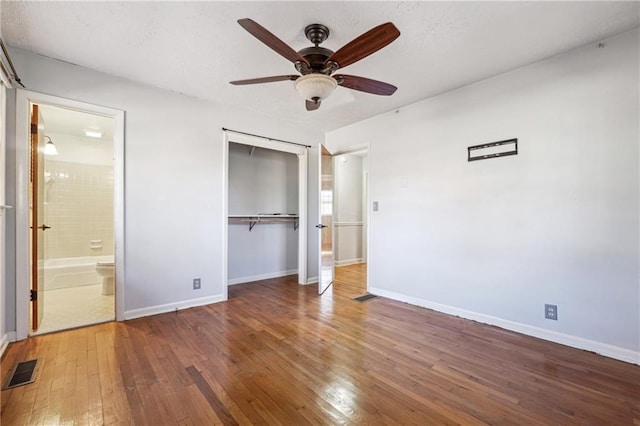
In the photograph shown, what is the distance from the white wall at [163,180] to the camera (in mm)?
2760

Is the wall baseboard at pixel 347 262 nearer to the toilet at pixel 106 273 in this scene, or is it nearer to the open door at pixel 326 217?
the open door at pixel 326 217

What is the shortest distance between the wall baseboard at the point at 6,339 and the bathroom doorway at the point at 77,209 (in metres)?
1.01

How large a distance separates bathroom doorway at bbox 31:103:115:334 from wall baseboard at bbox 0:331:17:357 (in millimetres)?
1008

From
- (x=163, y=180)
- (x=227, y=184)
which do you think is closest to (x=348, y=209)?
(x=227, y=184)

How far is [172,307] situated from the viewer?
10.5ft

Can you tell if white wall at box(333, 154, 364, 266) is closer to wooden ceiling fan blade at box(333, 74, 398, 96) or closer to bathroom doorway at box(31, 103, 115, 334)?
wooden ceiling fan blade at box(333, 74, 398, 96)

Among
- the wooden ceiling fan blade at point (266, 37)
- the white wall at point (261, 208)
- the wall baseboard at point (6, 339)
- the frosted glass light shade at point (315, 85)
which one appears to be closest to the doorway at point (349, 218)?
the white wall at point (261, 208)

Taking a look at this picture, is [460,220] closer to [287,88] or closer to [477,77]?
[477,77]

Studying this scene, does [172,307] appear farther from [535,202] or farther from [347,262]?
[535,202]

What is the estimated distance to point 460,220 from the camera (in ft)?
10.1

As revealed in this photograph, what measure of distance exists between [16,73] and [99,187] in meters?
3.07

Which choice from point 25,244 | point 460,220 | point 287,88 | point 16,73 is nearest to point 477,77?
point 460,220

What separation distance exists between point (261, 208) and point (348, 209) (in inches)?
83.0

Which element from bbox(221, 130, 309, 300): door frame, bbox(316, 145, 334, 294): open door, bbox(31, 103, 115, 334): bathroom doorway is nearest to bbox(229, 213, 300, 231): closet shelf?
bbox(221, 130, 309, 300): door frame
